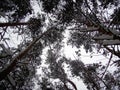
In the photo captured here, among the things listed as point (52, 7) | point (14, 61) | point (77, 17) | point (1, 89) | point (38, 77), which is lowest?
point (38, 77)

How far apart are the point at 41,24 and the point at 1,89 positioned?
466 cm

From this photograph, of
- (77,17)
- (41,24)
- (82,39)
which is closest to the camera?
(77,17)

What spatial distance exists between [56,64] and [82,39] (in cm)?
408

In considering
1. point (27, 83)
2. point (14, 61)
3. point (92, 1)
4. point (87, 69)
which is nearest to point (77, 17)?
point (92, 1)

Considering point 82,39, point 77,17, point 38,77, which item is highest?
point 77,17

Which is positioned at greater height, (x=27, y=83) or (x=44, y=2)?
(x=44, y=2)

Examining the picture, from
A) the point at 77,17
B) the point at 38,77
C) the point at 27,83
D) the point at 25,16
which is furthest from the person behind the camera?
the point at 38,77

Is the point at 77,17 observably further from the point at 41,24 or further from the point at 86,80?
the point at 86,80

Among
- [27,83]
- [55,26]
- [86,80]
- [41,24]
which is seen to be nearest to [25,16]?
[41,24]

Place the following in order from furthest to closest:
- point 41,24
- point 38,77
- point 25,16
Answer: point 38,77
point 41,24
point 25,16

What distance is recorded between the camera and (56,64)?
48.4 ft

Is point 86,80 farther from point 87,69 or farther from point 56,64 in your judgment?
point 56,64

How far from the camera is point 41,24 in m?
10.8

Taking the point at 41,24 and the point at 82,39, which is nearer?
the point at 41,24
